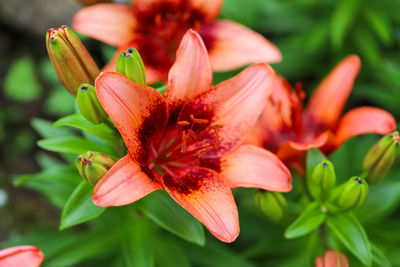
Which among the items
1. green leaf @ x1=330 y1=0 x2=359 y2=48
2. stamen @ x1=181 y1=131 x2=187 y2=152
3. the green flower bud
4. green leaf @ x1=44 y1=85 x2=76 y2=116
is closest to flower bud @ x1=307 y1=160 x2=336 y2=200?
stamen @ x1=181 y1=131 x2=187 y2=152

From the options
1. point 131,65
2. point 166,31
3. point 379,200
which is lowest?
point 379,200

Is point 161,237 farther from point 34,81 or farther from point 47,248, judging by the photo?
point 34,81

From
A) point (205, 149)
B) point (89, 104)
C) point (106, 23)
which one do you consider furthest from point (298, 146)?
point (106, 23)

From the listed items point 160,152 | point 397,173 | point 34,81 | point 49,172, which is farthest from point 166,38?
point 34,81

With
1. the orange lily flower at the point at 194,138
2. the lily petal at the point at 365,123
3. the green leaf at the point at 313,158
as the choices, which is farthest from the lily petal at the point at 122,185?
the lily petal at the point at 365,123

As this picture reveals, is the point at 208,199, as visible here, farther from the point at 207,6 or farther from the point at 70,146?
the point at 207,6

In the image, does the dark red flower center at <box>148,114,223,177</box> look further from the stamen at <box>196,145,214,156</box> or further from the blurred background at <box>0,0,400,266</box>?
the blurred background at <box>0,0,400,266</box>
